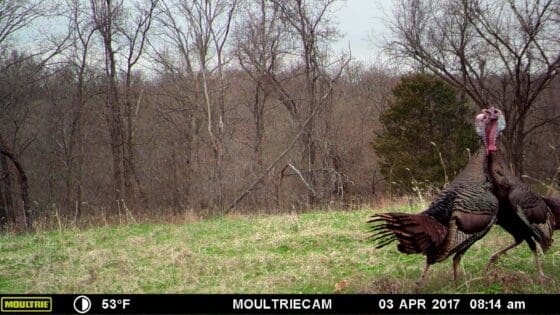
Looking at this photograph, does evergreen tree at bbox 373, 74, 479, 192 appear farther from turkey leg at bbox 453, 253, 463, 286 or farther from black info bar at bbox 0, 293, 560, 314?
black info bar at bbox 0, 293, 560, 314

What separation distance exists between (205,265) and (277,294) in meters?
1.69

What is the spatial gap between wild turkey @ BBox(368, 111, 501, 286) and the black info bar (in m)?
0.43

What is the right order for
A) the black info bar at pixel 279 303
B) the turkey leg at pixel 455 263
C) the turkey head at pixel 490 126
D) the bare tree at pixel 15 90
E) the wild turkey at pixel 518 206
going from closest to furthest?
the black info bar at pixel 279 303, the turkey leg at pixel 455 263, the wild turkey at pixel 518 206, the turkey head at pixel 490 126, the bare tree at pixel 15 90

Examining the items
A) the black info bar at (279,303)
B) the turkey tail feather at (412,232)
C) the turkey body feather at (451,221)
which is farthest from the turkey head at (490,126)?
the black info bar at (279,303)

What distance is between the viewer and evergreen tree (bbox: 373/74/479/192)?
93.4 feet

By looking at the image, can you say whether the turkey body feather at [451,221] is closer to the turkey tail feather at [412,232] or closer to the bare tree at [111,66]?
the turkey tail feather at [412,232]

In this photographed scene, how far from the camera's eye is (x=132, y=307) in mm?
4789

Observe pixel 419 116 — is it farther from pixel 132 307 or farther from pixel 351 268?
pixel 132 307

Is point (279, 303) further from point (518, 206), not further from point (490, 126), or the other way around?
point (490, 126)

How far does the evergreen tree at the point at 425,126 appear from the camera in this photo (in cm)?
2847

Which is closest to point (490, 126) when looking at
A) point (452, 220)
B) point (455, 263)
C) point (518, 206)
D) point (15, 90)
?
point (518, 206)

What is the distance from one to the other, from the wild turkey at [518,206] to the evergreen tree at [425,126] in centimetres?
2276

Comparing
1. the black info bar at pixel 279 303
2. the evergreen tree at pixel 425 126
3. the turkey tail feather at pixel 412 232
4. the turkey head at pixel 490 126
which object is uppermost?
the evergreen tree at pixel 425 126

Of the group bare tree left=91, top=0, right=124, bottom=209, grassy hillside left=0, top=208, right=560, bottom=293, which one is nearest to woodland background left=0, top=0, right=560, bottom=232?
bare tree left=91, top=0, right=124, bottom=209
